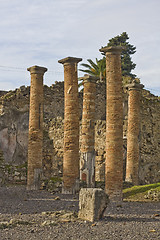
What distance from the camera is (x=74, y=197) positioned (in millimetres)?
14922

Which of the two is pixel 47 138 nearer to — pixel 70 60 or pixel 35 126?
pixel 35 126

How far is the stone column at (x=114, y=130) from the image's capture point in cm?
1408

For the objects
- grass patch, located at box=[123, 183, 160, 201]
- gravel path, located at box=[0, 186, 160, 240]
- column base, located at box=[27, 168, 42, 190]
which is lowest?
gravel path, located at box=[0, 186, 160, 240]

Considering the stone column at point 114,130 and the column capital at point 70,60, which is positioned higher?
the column capital at point 70,60

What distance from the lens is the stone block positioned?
30.9 feet

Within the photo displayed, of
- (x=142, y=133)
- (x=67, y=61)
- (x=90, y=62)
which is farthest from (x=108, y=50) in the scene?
(x=90, y=62)

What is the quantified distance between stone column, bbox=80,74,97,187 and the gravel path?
4.34 m

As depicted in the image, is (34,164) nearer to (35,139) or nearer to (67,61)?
(35,139)

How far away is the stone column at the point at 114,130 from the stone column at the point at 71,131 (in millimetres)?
2354

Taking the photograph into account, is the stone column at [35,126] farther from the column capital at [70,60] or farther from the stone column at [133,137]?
the stone column at [133,137]

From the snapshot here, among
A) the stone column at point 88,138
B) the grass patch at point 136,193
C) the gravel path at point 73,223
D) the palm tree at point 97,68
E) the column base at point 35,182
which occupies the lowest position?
the gravel path at point 73,223

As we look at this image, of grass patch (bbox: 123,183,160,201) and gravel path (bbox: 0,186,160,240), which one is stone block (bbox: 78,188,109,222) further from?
grass patch (bbox: 123,183,160,201)

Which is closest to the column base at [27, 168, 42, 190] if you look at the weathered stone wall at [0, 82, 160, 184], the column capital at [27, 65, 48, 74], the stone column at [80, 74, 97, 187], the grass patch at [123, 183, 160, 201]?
the stone column at [80, 74, 97, 187]

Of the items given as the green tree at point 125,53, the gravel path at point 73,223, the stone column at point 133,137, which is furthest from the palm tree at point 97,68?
the gravel path at point 73,223
